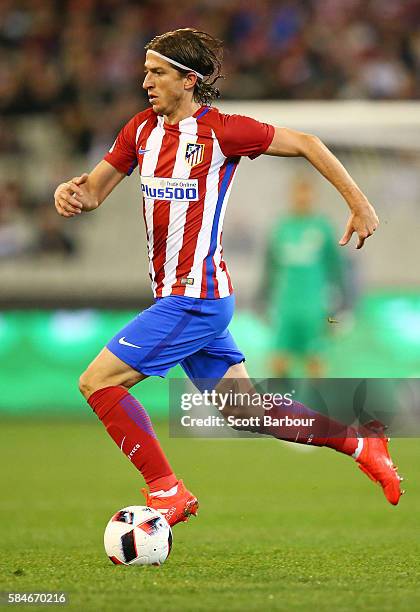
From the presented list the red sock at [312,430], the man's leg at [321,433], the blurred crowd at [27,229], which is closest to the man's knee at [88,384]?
the man's leg at [321,433]

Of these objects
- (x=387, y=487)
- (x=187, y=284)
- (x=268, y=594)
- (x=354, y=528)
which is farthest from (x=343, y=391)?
(x=268, y=594)

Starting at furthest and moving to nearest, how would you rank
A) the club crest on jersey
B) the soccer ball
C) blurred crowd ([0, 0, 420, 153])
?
1. blurred crowd ([0, 0, 420, 153])
2. the club crest on jersey
3. the soccer ball

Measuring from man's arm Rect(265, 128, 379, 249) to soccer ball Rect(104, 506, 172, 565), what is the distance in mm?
1435

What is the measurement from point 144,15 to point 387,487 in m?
11.4

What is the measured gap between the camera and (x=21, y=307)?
13023 millimetres

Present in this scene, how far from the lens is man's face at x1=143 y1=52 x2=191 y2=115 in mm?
5387

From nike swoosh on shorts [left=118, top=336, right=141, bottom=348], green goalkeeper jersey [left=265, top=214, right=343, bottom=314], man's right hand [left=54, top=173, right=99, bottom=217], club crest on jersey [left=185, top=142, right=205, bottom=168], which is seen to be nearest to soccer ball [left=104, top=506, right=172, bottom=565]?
nike swoosh on shorts [left=118, top=336, right=141, bottom=348]

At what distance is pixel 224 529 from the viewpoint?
666cm

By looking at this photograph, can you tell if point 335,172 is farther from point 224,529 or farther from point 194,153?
point 224,529

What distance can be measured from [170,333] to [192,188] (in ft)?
2.13

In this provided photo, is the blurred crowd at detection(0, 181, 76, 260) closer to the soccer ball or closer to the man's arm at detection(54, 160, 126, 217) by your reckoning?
the man's arm at detection(54, 160, 126, 217)

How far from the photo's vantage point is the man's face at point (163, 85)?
212 inches

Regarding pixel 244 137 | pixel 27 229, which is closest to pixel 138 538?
pixel 244 137

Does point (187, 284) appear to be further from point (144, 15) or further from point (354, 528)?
point (144, 15)
